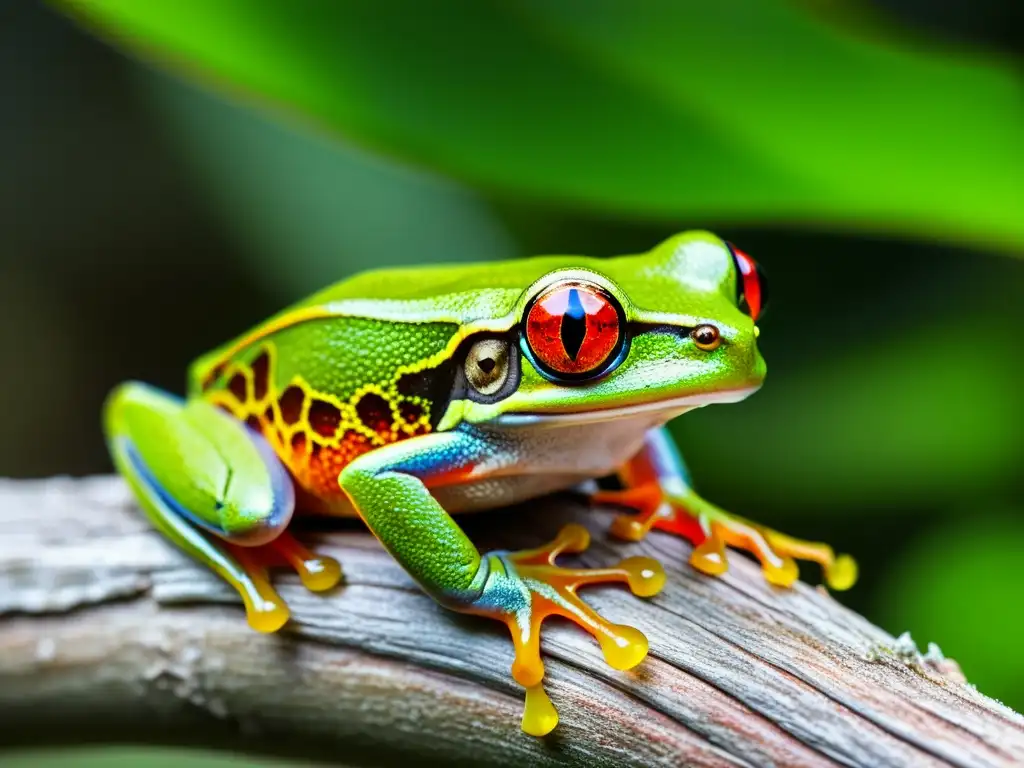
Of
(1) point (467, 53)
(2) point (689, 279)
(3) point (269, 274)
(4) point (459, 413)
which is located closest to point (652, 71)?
(1) point (467, 53)

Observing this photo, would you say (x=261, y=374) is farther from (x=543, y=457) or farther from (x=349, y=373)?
(x=543, y=457)

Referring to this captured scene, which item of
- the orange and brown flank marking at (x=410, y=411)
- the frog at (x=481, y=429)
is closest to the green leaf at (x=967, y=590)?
the frog at (x=481, y=429)

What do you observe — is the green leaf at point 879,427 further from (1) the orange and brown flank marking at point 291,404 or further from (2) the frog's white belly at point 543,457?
(1) the orange and brown flank marking at point 291,404

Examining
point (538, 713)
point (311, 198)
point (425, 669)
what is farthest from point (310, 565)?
point (311, 198)

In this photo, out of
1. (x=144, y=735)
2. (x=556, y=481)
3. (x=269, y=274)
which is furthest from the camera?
(x=269, y=274)

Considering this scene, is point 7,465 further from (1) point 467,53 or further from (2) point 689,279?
(2) point 689,279

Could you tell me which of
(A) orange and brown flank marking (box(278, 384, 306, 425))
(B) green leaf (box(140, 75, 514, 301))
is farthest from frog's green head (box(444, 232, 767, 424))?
(B) green leaf (box(140, 75, 514, 301))

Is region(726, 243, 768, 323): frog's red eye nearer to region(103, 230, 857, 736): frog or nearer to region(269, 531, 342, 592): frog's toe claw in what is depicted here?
region(103, 230, 857, 736): frog
